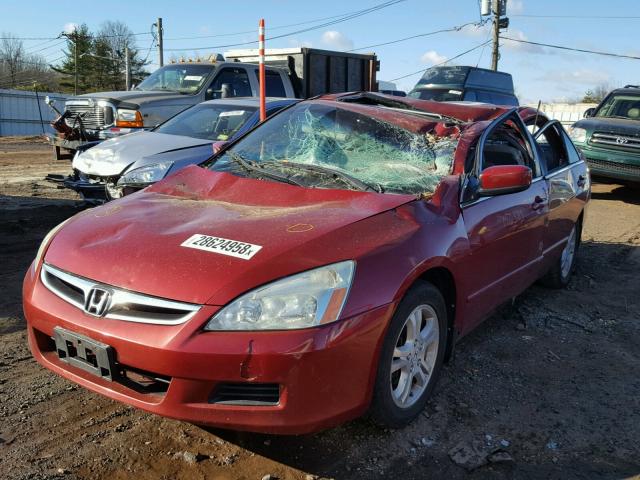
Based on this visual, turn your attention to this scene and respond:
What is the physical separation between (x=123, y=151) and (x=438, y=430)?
16.2ft

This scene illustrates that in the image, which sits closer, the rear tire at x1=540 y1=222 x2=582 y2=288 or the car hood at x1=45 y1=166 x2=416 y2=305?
the car hood at x1=45 y1=166 x2=416 y2=305

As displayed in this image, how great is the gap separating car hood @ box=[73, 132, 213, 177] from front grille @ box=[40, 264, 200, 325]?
4.07m

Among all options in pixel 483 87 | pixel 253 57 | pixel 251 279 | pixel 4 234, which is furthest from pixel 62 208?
pixel 483 87

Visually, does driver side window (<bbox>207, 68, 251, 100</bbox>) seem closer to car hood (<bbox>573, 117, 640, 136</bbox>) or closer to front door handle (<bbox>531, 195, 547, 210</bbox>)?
car hood (<bbox>573, 117, 640, 136</bbox>)

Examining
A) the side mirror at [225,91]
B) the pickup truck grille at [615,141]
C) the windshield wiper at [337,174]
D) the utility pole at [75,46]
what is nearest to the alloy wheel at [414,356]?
the windshield wiper at [337,174]

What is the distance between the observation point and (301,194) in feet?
10.6

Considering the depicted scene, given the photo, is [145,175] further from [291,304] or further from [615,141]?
[615,141]

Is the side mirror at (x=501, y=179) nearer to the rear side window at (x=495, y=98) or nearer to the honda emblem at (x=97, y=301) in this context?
the honda emblem at (x=97, y=301)

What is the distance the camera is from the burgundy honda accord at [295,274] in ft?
7.60

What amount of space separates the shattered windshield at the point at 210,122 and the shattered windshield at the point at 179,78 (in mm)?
2681

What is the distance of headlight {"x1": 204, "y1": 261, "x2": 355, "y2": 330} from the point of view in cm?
231

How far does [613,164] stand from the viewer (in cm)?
1015

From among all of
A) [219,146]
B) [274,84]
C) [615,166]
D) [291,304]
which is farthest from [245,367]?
[615,166]

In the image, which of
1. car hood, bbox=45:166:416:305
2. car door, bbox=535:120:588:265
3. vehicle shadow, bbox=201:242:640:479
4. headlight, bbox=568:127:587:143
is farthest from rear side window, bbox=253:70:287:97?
car hood, bbox=45:166:416:305
